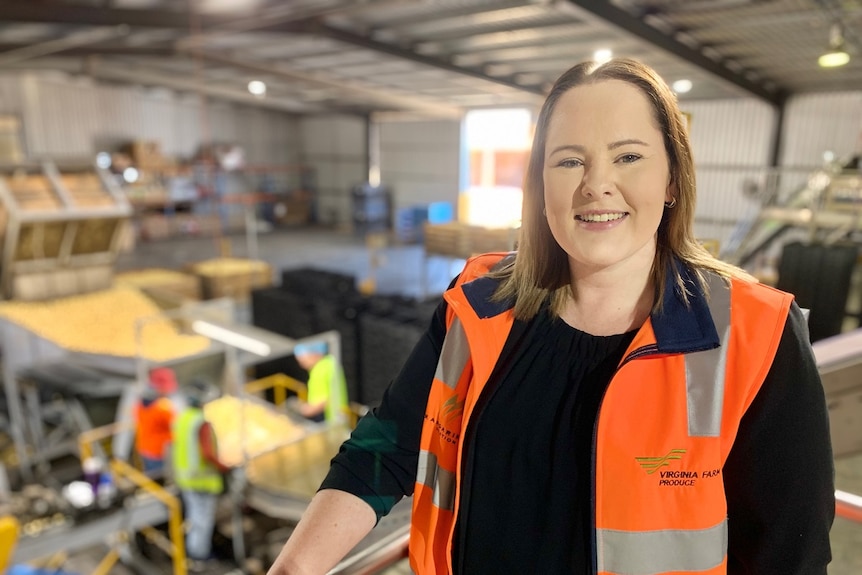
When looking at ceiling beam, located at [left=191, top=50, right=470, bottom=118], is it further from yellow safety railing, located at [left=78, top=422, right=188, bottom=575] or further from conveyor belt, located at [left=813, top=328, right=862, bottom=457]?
conveyor belt, located at [left=813, top=328, right=862, bottom=457]

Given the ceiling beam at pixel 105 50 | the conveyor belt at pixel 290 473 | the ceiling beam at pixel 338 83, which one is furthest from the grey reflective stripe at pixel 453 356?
the ceiling beam at pixel 338 83

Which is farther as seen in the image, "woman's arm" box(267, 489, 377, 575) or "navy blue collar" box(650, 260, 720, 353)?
"woman's arm" box(267, 489, 377, 575)

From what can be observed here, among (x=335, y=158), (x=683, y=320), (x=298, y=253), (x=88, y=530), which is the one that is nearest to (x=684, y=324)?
(x=683, y=320)

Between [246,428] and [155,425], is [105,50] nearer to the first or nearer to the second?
[155,425]

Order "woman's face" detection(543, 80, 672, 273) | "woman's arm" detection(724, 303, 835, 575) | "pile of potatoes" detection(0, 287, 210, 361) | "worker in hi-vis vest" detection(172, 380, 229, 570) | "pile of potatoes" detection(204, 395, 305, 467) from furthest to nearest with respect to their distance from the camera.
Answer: "pile of potatoes" detection(0, 287, 210, 361)
"pile of potatoes" detection(204, 395, 305, 467)
"worker in hi-vis vest" detection(172, 380, 229, 570)
"woman's face" detection(543, 80, 672, 273)
"woman's arm" detection(724, 303, 835, 575)

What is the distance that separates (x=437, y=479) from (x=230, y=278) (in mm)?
11539

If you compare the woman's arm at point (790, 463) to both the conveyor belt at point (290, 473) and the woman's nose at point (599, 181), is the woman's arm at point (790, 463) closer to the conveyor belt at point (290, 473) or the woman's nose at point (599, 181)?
the woman's nose at point (599, 181)

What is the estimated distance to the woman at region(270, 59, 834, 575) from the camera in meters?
0.94

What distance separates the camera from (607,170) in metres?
1.05

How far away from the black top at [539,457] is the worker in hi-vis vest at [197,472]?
175 inches

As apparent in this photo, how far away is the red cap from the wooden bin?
5890mm

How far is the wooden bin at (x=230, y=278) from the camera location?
1201 centimetres

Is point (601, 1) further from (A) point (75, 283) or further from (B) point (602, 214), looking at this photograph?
(A) point (75, 283)

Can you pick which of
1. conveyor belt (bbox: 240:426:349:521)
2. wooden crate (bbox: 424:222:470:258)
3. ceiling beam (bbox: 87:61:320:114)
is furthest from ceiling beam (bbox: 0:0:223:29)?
conveyor belt (bbox: 240:426:349:521)
